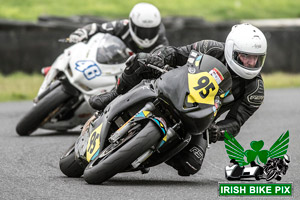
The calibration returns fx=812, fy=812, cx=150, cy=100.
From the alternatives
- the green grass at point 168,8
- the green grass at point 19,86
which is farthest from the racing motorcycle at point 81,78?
the green grass at point 168,8

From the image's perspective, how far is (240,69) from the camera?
678cm

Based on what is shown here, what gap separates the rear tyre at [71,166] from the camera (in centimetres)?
682

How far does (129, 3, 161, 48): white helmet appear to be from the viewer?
1022 centimetres

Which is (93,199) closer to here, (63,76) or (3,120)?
(63,76)

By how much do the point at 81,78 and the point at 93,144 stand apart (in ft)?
11.0

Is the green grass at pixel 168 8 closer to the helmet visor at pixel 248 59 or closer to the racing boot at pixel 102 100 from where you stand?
the racing boot at pixel 102 100

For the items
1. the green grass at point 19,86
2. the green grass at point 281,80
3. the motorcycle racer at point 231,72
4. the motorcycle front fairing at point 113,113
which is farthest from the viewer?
the green grass at point 281,80

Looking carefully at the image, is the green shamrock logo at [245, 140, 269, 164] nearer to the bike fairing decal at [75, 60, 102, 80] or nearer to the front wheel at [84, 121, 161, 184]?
the front wheel at [84, 121, 161, 184]

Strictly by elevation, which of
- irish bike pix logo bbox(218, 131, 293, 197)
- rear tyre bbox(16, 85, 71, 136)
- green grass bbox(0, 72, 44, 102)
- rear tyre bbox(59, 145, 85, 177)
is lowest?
green grass bbox(0, 72, 44, 102)

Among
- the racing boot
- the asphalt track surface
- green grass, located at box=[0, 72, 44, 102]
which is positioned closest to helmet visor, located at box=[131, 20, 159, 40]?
the asphalt track surface

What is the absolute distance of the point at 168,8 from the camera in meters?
25.9

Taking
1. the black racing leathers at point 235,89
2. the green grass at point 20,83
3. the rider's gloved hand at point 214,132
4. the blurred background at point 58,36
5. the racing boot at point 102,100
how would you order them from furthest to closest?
the green grass at point 20,83 < the blurred background at point 58,36 < the racing boot at point 102,100 < the black racing leathers at point 235,89 < the rider's gloved hand at point 214,132

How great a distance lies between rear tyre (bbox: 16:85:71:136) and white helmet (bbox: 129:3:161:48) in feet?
3.87

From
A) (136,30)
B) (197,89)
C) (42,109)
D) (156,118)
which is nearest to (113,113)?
(156,118)
